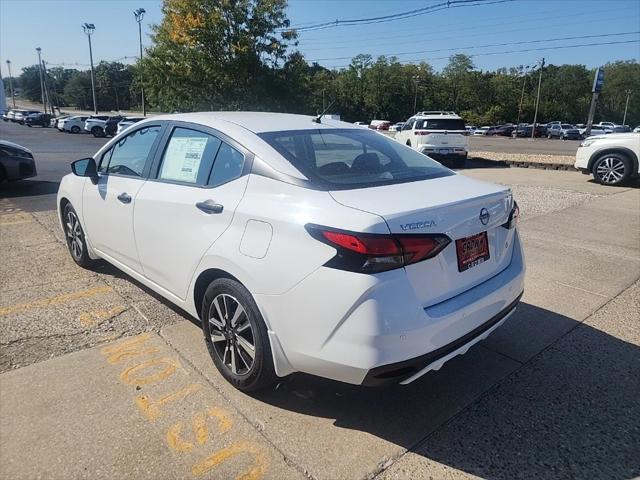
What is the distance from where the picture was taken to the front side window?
3.60 m

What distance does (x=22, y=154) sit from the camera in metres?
9.70

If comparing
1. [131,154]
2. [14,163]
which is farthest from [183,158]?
[14,163]

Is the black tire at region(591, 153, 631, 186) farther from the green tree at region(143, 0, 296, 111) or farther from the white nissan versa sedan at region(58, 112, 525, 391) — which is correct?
the green tree at region(143, 0, 296, 111)

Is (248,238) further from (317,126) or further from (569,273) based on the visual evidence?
(569,273)

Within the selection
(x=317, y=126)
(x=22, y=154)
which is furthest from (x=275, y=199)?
(x=22, y=154)

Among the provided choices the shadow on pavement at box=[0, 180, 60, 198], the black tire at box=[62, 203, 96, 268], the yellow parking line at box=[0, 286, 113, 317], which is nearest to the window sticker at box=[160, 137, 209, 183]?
the yellow parking line at box=[0, 286, 113, 317]

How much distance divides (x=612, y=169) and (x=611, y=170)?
0.03 meters

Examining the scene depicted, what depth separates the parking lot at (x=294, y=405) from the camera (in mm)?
2254

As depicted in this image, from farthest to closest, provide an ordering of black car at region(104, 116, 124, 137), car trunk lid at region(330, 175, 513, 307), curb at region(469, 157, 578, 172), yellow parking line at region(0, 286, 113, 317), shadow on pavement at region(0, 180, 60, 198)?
black car at region(104, 116, 124, 137), curb at region(469, 157, 578, 172), shadow on pavement at region(0, 180, 60, 198), yellow parking line at region(0, 286, 113, 317), car trunk lid at region(330, 175, 513, 307)

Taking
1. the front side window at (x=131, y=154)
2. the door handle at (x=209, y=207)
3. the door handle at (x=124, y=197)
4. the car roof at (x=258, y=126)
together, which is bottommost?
the door handle at (x=124, y=197)

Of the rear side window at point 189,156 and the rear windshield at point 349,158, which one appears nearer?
the rear windshield at point 349,158

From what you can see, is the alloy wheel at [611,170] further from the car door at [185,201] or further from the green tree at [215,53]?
the green tree at [215,53]

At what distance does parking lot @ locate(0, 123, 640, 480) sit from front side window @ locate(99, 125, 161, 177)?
1.11m

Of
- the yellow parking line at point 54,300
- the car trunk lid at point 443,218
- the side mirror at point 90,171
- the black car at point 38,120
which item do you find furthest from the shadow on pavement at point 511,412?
the black car at point 38,120
